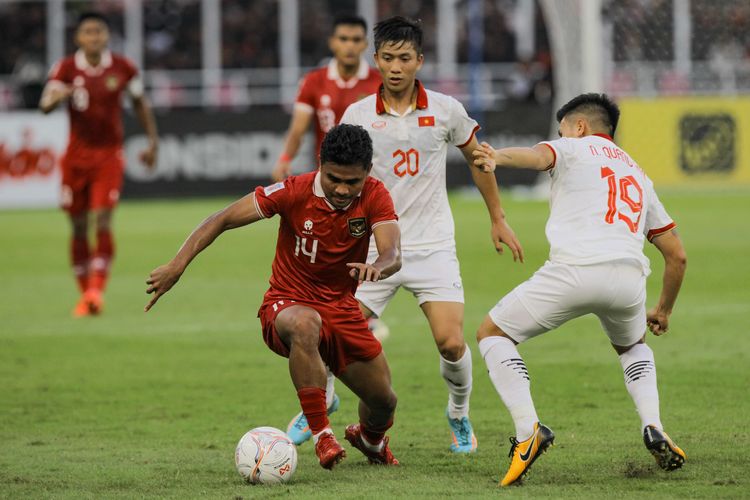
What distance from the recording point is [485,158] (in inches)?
229

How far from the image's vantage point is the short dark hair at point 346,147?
5.98m

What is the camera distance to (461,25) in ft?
113

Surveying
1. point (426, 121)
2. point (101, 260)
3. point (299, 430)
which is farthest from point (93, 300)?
point (426, 121)

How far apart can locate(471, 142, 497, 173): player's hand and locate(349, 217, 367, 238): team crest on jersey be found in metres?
0.68

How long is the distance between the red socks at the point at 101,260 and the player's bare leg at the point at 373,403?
22.4 ft

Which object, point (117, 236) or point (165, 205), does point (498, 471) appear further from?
point (165, 205)

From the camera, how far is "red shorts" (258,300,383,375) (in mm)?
6293

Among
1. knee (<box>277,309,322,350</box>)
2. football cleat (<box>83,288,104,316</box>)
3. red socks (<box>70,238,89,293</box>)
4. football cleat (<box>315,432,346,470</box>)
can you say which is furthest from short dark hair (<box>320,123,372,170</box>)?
red socks (<box>70,238,89,293</box>)

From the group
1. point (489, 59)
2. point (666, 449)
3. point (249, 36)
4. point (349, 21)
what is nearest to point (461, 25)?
point (489, 59)

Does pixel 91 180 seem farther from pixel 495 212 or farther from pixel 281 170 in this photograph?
pixel 495 212

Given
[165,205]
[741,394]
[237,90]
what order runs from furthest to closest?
1. [237,90]
2. [165,205]
3. [741,394]

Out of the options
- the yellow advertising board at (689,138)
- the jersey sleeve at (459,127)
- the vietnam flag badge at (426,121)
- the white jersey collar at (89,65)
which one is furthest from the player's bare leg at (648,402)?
the yellow advertising board at (689,138)

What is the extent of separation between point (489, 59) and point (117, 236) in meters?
15.4

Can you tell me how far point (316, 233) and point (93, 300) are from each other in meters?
6.90
